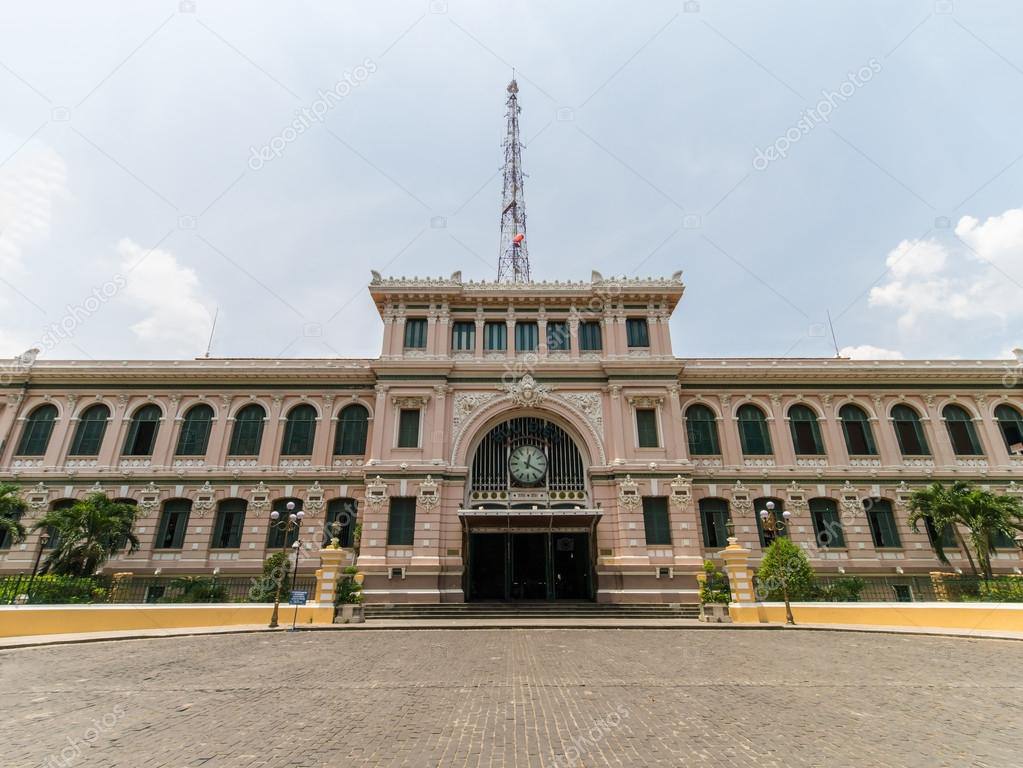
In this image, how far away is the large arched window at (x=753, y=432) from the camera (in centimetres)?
2645

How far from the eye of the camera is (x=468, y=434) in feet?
82.6

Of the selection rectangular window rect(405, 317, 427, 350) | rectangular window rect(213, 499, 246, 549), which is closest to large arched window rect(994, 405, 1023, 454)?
rectangular window rect(405, 317, 427, 350)

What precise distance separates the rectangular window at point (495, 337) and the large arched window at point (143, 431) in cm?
1821

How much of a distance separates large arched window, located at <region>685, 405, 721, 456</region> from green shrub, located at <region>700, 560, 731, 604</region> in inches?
246

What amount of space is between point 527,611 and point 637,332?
15.5 meters

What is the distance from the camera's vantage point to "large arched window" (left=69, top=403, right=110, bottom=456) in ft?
86.1

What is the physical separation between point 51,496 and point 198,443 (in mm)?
7273

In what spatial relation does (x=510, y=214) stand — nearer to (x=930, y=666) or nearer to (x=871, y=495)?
(x=871, y=495)

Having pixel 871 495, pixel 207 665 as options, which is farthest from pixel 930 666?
pixel 871 495

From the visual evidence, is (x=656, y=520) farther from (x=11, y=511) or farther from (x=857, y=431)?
(x=11, y=511)

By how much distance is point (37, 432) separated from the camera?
26.6 m

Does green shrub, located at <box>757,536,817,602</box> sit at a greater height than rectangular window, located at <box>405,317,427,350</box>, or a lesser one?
lesser

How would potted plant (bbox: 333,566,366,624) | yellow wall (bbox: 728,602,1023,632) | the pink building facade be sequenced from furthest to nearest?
1. the pink building facade
2. potted plant (bbox: 333,566,366,624)
3. yellow wall (bbox: 728,602,1023,632)

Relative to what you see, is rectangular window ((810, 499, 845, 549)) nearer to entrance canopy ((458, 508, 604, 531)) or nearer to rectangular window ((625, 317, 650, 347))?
entrance canopy ((458, 508, 604, 531))
